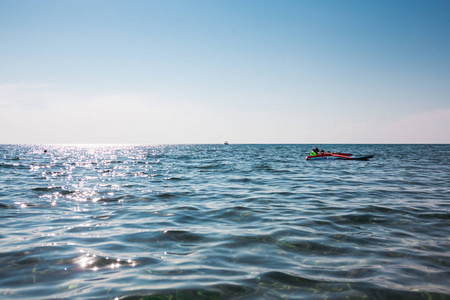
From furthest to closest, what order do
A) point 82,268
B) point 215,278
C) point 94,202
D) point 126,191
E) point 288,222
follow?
point 126,191
point 94,202
point 288,222
point 82,268
point 215,278

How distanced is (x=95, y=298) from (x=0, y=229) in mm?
5030

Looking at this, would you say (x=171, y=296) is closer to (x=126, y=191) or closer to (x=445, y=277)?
(x=445, y=277)

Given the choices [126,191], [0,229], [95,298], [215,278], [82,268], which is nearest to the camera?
[95,298]

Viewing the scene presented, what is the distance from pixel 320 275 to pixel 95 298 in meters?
3.12

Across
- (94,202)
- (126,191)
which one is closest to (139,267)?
(94,202)

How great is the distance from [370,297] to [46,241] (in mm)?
6042

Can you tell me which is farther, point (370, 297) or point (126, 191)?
point (126, 191)

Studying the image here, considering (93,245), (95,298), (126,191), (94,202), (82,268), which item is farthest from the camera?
(126,191)

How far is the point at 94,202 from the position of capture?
1052 cm

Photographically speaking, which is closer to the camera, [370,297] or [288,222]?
[370,297]

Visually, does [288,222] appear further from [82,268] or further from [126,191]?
[126,191]

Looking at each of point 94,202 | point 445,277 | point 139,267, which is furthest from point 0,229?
point 445,277

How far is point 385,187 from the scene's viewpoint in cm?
1364

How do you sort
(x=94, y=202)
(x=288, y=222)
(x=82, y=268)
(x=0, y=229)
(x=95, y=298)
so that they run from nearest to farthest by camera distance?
(x=95, y=298) < (x=82, y=268) < (x=0, y=229) < (x=288, y=222) < (x=94, y=202)
